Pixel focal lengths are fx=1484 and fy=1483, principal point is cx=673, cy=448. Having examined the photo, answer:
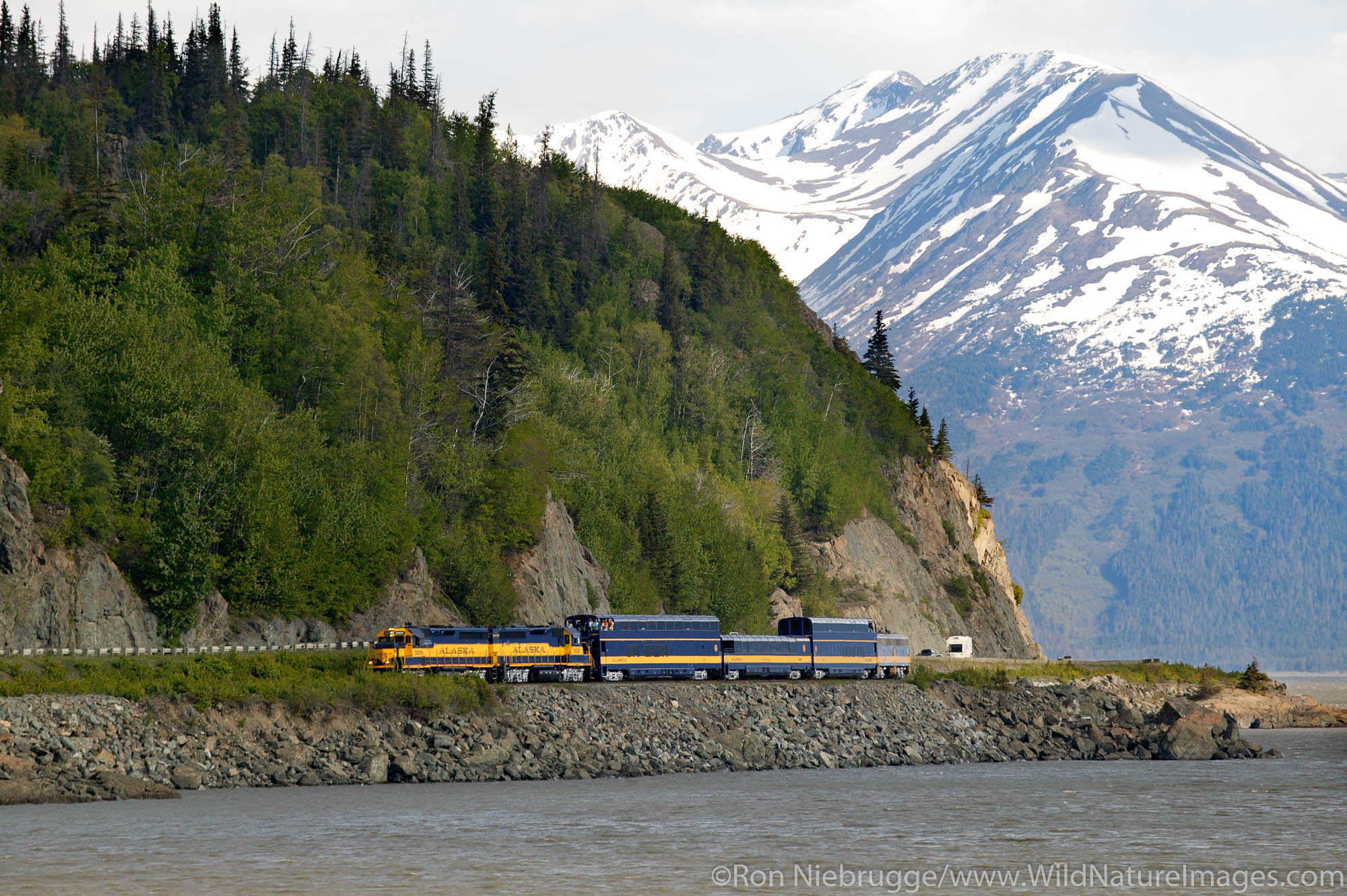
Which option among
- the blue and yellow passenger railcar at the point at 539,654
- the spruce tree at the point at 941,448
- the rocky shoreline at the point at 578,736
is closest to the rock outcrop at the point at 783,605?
the rocky shoreline at the point at 578,736

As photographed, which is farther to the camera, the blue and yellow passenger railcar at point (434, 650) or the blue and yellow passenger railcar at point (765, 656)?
the blue and yellow passenger railcar at point (765, 656)

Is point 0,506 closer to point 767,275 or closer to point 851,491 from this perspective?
point 851,491

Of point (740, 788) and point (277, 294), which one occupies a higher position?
point (277, 294)

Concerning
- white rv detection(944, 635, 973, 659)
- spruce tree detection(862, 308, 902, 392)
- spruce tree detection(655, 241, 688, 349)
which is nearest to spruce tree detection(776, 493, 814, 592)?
white rv detection(944, 635, 973, 659)

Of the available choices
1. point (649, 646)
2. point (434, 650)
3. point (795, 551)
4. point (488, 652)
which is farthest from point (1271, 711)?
point (434, 650)

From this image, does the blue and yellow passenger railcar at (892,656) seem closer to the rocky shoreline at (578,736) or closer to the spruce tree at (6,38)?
the rocky shoreline at (578,736)

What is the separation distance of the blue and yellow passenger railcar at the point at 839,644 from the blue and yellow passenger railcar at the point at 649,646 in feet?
29.0

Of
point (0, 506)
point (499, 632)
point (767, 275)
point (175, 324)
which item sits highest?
point (767, 275)

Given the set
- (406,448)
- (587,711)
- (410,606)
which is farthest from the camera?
(406,448)

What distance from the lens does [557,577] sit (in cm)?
9719

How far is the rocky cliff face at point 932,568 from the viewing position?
139m

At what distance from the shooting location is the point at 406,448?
8906 cm

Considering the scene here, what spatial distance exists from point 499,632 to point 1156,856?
111 feet

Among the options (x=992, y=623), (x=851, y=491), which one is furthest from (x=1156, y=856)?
(x=992, y=623)
